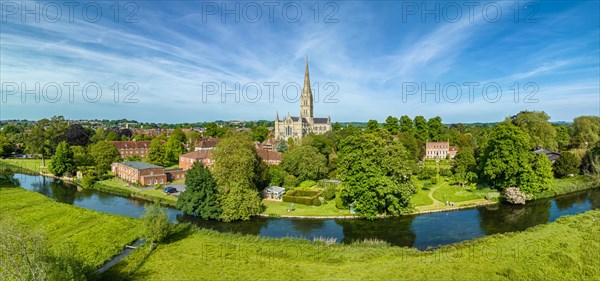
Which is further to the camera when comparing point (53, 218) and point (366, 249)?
point (53, 218)

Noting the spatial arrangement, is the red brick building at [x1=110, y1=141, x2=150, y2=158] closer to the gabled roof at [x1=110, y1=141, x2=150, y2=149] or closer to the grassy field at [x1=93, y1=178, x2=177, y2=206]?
the gabled roof at [x1=110, y1=141, x2=150, y2=149]

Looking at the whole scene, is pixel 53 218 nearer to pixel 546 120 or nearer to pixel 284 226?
pixel 284 226

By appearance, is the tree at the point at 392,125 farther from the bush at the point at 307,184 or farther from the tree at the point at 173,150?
the tree at the point at 173,150

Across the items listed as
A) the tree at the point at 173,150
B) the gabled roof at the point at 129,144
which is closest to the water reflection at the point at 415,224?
the tree at the point at 173,150

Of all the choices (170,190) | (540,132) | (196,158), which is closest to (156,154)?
(196,158)

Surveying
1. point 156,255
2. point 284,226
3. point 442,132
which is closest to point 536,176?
point 284,226

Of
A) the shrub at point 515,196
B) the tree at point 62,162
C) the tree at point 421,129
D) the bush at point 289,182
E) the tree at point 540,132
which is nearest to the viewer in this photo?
the shrub at point 515,196
